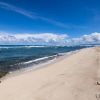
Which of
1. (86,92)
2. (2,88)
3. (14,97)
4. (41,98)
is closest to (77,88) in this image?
(86,92)

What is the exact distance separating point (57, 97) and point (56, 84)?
187cm

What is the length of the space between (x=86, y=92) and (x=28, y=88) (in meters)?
2.61

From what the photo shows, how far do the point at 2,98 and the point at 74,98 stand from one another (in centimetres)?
270

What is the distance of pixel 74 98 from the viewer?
679 cm

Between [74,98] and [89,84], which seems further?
[89,84]

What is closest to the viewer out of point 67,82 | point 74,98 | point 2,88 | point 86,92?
point 74,98

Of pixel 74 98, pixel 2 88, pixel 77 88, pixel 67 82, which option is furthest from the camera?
pixel 67 82

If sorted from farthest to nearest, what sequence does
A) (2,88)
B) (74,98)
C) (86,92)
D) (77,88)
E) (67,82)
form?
(67,82)
(2,88)
(77,88)
(86,92)
(74,98)

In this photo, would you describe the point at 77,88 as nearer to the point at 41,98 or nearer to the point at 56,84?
the point at 56,84

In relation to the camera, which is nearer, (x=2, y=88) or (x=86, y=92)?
(x=86, y=92)

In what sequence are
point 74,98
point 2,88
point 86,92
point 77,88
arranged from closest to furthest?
point 74,98 → point 86,92 → point 77,88 → point 2,88

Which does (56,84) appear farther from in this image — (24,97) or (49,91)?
(24,97)

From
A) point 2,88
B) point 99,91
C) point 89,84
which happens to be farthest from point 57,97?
point 2,88

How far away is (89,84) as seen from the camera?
8.70 m
